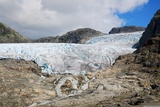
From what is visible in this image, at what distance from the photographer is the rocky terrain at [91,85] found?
45.6 feet

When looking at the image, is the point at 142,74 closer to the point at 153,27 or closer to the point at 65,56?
the point at 65,56

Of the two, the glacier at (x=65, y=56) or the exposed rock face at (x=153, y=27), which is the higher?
the exposed rock face at (x=153, y=27)

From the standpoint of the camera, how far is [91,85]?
55.1 ft

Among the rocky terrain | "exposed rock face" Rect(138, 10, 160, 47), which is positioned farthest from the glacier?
the rocky terrain

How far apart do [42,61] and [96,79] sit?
25.7 ft

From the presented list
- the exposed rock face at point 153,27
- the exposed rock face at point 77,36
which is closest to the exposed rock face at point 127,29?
the exposed rock face at point 77,36

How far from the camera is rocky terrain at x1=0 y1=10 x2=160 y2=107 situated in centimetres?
1389

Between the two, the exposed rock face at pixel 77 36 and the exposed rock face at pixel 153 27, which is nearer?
the exposed rock face at pixel 153 27

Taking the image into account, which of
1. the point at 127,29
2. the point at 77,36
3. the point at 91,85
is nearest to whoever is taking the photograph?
the point at 91,85

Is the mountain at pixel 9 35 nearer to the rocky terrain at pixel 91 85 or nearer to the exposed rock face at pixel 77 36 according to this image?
the exposed rock face at pixel 77 36

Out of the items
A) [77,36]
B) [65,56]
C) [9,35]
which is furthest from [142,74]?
[9,35]

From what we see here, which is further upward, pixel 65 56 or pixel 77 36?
pixel 77 36

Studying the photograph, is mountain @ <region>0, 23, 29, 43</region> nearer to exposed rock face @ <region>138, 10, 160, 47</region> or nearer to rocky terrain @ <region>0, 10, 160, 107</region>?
exposed rock face @ <region>138, 10, 160, 47</region>

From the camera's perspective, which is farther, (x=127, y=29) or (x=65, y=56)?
(x=127, y=29)
